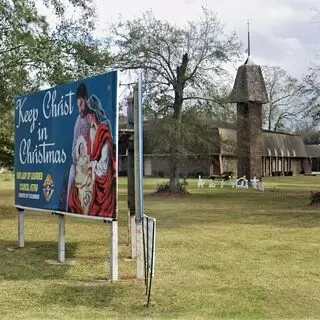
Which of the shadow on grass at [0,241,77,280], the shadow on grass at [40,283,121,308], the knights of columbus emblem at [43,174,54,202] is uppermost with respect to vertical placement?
the knights of columbus emblem at [43,174,54,202]

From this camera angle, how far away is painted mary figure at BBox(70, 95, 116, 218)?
7723 mm

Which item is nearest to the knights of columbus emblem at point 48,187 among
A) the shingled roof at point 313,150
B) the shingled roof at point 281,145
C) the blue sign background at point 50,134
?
the blue sign background at point 50,134

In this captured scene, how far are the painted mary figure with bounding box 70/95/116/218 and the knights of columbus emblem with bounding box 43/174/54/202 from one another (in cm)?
151

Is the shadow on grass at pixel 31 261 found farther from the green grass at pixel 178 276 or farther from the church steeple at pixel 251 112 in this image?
the church steeple at pixel 251 112

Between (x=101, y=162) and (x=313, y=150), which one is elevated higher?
(x=313, y=150)

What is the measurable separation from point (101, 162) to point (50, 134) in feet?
6.23

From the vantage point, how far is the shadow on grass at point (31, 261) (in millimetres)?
8086

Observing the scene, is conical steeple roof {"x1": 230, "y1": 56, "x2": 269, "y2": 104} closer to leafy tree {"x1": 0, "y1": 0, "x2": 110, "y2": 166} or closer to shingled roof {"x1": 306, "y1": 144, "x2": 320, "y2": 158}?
leafy tree {"x1": 0, "y1": 0, "x2": 110, "y2": 166}

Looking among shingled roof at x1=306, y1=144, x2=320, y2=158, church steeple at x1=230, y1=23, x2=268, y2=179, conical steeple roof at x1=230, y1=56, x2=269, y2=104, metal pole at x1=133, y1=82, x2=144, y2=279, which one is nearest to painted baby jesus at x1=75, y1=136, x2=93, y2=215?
metal pole at x1=133, y1=82, x2=144, y2=279

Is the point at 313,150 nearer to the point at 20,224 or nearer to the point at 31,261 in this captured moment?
the point at 20,224

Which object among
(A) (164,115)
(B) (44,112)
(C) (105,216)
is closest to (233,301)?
(C) (105,216)

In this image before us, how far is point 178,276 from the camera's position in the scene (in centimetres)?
798

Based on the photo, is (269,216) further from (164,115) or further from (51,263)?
(164,115)

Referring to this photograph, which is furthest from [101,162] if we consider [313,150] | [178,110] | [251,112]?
[313,150]
